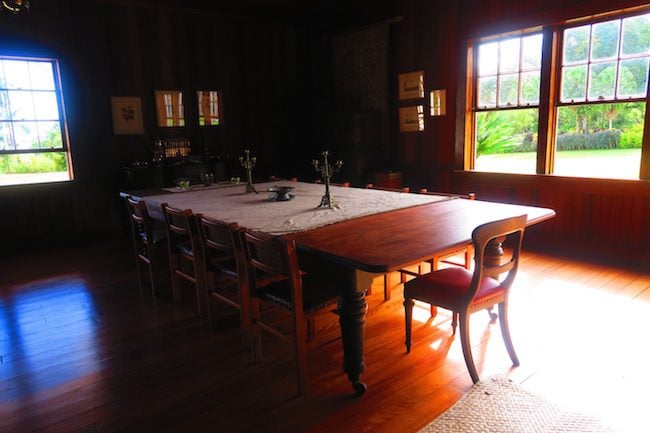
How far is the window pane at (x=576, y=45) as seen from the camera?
4199 mm

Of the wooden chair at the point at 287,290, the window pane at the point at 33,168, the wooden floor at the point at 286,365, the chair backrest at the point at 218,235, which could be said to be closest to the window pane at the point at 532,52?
the wooden floor at the point at 286,365

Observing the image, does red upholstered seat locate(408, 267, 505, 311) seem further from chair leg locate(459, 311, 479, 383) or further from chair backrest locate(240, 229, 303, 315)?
chair backrest locate(240, 229, 303, 315)

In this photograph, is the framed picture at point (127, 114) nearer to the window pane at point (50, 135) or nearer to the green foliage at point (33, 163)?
the window pane at point (50, 135)

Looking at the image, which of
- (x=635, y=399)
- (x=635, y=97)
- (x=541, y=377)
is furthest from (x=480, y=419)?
(x=635, y=97)

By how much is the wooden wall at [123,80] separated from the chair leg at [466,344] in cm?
495

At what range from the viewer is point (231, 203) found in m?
3.29

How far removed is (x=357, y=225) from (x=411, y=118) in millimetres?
3708

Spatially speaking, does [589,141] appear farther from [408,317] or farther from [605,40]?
[408,317]

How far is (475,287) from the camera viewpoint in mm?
2086

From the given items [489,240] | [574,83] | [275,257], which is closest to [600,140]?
[574,83]

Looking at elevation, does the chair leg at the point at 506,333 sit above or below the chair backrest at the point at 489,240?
below

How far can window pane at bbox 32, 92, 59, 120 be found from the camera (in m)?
5.26

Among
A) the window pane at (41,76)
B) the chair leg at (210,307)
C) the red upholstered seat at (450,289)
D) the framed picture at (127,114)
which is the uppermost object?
the window pane at (41,76)

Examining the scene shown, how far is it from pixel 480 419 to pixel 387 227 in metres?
0.98
